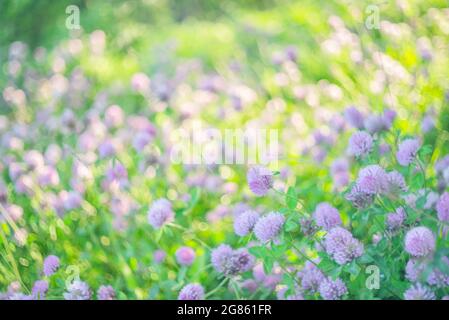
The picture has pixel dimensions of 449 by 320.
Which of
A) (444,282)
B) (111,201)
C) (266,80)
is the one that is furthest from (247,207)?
(266,80)

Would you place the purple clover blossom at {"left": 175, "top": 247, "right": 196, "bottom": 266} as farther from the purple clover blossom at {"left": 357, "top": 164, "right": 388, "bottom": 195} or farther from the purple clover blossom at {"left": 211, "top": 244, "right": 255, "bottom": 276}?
the purple clover blossom at {"left": 357, "top": 164, "right": 388, "bottom": 195}

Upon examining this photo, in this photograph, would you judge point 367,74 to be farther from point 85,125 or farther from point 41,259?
point 41,259

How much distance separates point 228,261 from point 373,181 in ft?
1.04

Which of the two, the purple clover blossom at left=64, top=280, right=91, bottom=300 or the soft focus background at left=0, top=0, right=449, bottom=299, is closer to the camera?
the purple clover blossom at left=64, top=280, right=91, bottom=300

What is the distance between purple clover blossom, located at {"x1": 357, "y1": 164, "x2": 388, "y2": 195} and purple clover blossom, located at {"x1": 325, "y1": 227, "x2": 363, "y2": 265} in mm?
83

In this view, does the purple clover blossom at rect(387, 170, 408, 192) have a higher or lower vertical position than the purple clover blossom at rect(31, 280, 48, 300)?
higher

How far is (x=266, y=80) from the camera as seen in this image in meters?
2.40

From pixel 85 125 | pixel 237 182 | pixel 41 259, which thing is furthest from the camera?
pixel 85 125

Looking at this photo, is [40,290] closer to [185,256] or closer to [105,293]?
[105,293]

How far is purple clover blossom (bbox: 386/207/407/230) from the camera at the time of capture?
1.09 m

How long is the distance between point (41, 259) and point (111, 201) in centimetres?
26

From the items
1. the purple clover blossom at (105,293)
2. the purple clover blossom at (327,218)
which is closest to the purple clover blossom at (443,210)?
the purple clover blossom at (327,218)

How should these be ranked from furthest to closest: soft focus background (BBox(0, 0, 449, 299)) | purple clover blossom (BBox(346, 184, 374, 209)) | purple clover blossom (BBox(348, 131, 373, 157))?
soft focus background (BBox(0, 0, 449, 299)) → purple clover blossom (BBox(348, 131, 373, 157)) → purple clover blossom (BBox(346, 184, 374, 209))

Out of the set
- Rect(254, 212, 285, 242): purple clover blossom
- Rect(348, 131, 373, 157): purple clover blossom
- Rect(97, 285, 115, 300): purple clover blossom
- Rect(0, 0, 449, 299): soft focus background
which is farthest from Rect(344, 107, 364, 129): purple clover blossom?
Rect(97, 285, 115, 300): purple clover blossom
